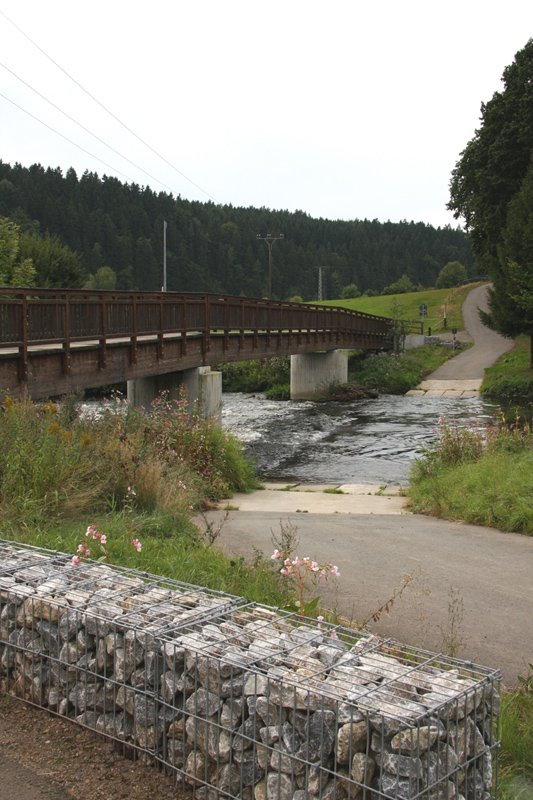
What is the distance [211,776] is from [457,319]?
2769 inches

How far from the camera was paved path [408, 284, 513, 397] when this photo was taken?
43406 mm

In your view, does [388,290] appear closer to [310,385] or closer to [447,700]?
[310,385]

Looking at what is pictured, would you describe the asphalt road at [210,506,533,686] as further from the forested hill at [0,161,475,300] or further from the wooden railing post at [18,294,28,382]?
the forested hill at [0,161,475,300]

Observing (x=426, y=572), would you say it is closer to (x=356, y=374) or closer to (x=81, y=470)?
(x=81, y=470)

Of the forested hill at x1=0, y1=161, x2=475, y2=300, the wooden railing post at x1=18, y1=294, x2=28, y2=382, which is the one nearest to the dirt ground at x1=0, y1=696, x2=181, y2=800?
the wooden railing post at x1=18, y1=294, x2=28, y2=382

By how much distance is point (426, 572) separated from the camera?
8383 mm

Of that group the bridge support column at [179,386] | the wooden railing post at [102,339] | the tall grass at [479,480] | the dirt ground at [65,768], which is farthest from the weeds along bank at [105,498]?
the bridge support column at [179,386]

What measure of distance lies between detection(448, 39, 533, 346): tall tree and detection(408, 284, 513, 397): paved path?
3.07 meters

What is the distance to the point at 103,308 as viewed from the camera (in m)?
19.3

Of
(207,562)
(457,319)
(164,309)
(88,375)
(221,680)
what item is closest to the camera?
(221,680)

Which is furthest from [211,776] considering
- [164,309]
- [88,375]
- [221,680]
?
[164,309]

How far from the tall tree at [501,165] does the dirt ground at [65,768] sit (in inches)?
1549

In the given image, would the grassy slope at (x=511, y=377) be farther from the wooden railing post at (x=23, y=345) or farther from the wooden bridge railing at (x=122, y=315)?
the wooden railing post at (x=23, y=345)

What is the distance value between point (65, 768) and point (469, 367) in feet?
154
